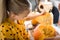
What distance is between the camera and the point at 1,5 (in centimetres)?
87

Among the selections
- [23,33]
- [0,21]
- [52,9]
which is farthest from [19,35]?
[52,9]

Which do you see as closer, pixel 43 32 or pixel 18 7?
pixel 18 7

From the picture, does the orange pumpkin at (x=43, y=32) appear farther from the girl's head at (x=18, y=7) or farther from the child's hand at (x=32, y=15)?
the girl's head at (x=18, y=7)

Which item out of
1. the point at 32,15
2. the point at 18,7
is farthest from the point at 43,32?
the point at 18,7

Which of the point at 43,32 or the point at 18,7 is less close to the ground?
the point at 18,7

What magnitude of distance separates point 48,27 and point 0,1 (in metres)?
0.38

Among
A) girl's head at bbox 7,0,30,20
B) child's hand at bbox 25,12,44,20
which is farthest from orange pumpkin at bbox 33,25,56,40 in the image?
girl's head at bbox 7,0,30,20

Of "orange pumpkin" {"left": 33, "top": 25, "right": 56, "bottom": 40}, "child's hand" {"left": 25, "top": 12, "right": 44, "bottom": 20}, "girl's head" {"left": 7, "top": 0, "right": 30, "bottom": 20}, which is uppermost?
"girl's head" {"left": 7, "top": 0, "right": 30, "bottom": 20}

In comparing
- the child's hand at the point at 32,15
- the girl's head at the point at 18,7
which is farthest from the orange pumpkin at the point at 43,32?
the girl's head at the point at 18,7

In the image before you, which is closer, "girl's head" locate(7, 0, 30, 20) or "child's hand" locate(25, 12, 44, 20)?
"girl's head" locate(7, 0, 30, 20)

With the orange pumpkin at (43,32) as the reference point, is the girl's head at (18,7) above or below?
above

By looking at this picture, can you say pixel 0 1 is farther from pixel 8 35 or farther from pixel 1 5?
pixel 8 35

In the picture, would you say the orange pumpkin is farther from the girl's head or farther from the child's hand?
the girl's head

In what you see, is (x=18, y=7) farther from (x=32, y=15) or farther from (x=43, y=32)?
(x=43, y=32)
